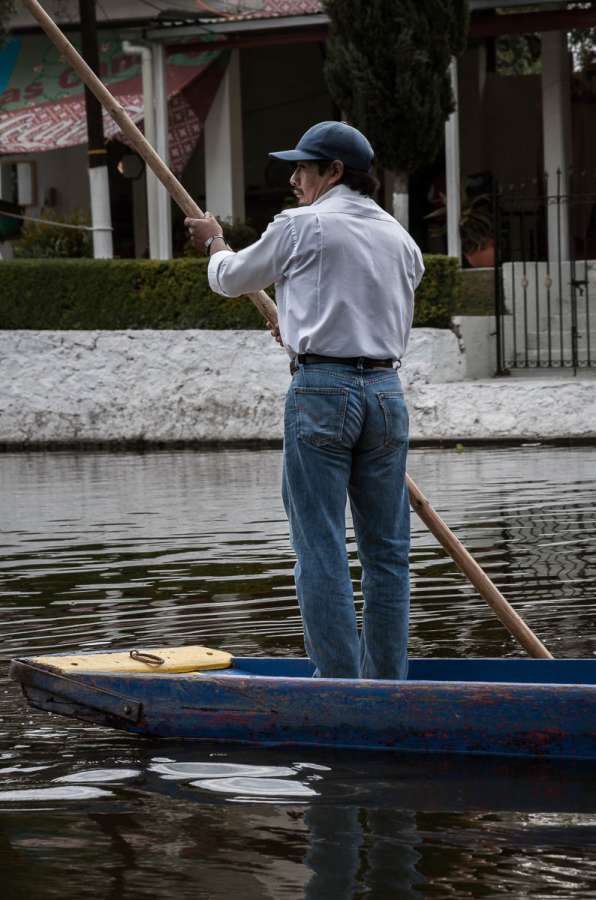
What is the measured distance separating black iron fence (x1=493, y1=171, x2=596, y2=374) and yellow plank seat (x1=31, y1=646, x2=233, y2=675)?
13.4 meters

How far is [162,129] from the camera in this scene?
2294cm

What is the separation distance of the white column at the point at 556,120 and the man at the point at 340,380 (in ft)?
53.5

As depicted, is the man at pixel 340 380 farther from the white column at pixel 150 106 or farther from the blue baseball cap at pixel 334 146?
the white column at pixel 150 106

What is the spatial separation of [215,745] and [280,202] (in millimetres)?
21268

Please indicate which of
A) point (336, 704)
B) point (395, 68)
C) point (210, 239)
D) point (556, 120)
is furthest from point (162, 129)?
point (336, 704)

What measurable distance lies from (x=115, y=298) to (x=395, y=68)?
13.6 ft

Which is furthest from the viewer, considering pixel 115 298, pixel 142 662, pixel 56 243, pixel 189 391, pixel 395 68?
pixel 56 243

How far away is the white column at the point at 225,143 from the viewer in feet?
78.7

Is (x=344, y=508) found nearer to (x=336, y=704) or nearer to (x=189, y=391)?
(x=336, y=704)

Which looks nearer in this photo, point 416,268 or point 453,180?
point 416,268

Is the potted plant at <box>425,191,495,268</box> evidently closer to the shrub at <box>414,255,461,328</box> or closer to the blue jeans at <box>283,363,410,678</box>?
the shrub at <box>414,255,461,328</box>

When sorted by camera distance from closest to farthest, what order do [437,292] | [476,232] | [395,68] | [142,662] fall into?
[142,662] → [395,68] → [437,292] → [476,232]

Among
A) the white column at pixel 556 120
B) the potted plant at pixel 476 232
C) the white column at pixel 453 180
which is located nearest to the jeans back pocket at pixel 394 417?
the white column at pixel 453 180

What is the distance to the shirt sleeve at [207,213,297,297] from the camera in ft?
18.5
